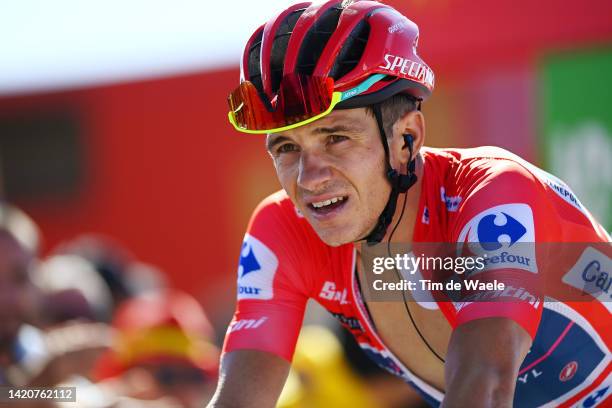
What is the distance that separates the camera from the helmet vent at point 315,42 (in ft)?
9.76

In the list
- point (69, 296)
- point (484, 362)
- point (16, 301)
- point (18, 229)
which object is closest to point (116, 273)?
point (69, 296)

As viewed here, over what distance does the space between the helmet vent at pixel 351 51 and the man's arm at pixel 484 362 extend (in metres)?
0.91

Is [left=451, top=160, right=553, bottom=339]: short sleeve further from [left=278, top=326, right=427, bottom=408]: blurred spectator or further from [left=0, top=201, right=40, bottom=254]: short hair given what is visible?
[left=0, top=201, right=40, bottom=254]: short hair

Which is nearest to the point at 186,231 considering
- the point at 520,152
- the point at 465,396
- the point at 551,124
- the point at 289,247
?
the point at 520,152

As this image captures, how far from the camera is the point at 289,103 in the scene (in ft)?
9.57

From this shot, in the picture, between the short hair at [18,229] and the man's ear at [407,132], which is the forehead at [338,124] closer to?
the man's ear at [407,132]

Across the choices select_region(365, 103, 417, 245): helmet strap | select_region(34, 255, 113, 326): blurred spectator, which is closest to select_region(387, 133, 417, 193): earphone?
select_region(365, 103, 417, 245): helmet strap

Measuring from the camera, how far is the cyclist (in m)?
2.81

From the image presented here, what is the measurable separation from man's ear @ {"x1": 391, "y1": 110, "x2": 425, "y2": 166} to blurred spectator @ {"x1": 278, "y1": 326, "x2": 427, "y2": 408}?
2.57m

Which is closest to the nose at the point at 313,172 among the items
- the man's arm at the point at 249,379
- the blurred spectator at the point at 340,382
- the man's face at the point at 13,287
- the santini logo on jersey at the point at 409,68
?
the santini logo on jersey at the point at 409,68

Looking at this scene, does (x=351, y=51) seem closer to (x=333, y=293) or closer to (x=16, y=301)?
(x=333, y=293)

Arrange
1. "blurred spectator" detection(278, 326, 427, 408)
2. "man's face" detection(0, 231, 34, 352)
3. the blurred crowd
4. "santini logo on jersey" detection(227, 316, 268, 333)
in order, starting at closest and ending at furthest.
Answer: "santini logo on jersey" detection(227, 316, 268, 333), the blurred crowd, "man's face" detection(0, 231, 34, 352), "blurred spectator" detection(278, 326, 427, 408)

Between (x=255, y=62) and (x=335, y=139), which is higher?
(x=255, y=62)

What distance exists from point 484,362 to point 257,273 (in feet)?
3.47
